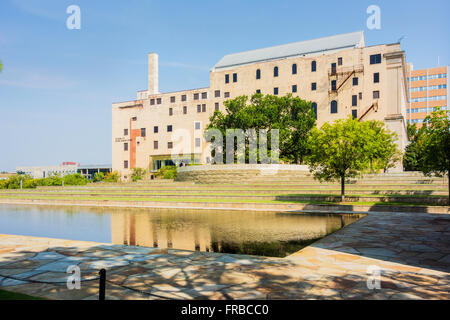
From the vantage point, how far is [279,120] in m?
42.7

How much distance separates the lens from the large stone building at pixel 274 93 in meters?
45.5

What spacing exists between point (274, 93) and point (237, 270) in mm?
48934

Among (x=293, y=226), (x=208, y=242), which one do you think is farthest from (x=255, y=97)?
(x=208, y=242)

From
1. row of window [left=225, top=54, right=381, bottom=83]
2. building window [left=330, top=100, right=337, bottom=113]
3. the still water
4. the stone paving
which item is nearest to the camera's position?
the stone paving

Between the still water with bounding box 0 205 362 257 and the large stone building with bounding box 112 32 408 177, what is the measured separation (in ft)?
116

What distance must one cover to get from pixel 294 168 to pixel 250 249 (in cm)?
2781

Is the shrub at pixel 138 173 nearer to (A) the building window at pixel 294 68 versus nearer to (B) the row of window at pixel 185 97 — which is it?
(B) the row of window at pixel 185 97

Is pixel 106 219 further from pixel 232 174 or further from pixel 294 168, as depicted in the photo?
pixel 294 168

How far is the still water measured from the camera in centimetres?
983

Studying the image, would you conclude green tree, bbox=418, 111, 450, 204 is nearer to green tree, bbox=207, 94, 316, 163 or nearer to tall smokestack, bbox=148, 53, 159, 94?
green tree, bbox=207, 94, 316, 163

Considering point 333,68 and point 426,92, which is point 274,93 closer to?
point 333,68

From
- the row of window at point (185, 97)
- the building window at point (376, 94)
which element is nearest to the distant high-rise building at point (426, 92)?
the building window at point (376, 94)

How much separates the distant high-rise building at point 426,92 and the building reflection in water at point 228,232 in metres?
97.8

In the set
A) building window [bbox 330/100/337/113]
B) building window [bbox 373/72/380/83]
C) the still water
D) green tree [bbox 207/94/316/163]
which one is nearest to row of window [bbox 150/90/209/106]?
green tree [bbox 207/94/316/163]
